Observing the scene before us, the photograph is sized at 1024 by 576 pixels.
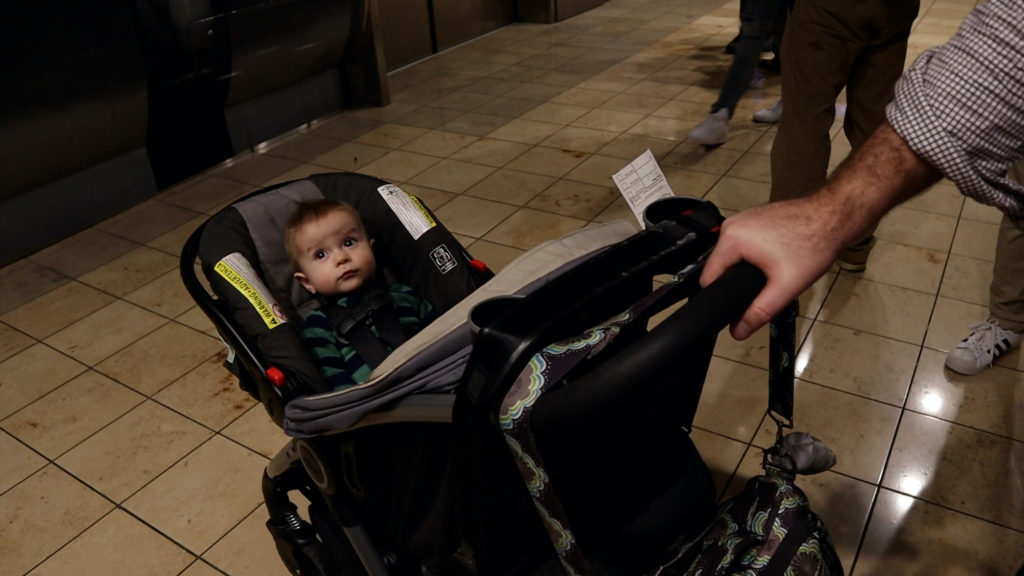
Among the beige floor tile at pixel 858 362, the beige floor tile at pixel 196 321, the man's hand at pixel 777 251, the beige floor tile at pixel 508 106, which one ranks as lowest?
the beige floor tile at pixel 858 362

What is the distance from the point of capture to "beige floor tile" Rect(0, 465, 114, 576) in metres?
1.81

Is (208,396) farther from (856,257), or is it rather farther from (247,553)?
(856,257)

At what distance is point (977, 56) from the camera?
794 mm

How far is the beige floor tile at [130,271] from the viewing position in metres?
2.89

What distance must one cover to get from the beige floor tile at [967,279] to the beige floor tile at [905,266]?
3 cm

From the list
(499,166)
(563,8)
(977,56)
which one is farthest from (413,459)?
(563,8)

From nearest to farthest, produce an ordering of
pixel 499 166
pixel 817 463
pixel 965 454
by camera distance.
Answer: pixel 817 463 → pixel 965 454 → pixel 499 166

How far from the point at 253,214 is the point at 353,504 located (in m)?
0.67

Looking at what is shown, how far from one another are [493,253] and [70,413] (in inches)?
62.0

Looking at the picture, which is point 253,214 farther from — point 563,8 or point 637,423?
point 563,8

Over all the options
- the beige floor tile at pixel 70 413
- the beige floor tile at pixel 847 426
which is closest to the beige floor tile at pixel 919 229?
the beige floor tile at pixel 847 426

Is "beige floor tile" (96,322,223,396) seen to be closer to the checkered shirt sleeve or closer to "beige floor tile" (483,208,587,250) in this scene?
"beige floor tile" (483,208,587,250)

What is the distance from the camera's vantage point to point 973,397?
81.9 inches

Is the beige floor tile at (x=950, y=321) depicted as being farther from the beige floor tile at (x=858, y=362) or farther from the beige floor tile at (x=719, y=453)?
the beige floor tile at (x=719, y=453)
